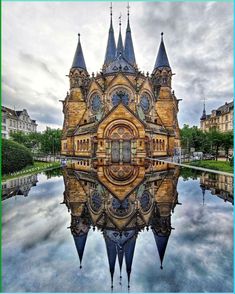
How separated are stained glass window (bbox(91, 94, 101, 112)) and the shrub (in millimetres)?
18509

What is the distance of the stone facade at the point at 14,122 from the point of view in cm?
5047

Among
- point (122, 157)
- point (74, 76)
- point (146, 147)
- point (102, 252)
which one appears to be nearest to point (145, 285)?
point (102, 252)

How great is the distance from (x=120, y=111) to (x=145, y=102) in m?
11.1

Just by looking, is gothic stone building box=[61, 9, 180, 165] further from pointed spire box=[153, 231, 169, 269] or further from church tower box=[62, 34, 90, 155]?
pointed spire box=[153, 231, 169, 269]

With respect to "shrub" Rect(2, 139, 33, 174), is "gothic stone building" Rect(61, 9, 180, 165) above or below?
above

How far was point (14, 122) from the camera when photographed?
56688 millimetres

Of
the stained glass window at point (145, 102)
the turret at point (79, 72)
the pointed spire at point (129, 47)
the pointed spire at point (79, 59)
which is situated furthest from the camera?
the pointed spire at point (129, 47)

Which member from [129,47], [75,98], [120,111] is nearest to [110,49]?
[129,47]

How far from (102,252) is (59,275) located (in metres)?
1.04

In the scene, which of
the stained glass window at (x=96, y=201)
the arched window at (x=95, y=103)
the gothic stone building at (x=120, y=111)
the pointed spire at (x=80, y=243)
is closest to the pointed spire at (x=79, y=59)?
the gothic stone building at (x=120, y=111)

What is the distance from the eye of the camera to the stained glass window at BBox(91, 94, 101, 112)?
113 feet

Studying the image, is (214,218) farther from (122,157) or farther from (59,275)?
(122,157)

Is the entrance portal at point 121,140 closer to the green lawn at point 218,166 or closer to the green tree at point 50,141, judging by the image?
the green lawn at point 218,166

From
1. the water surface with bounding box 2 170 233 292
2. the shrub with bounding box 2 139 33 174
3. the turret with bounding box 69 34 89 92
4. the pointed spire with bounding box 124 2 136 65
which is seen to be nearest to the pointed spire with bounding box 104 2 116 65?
the pointed spire with bounding box 124 2 136 65
